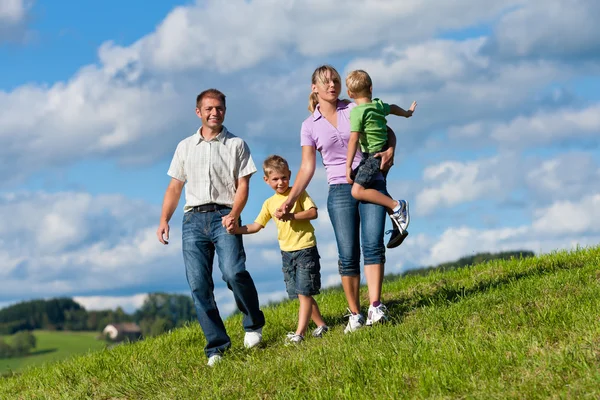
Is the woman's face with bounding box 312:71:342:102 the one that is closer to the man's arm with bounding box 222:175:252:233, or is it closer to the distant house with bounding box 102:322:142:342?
the man's arm with bounding box 222:175:252:233

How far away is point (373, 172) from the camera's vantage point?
324 inches

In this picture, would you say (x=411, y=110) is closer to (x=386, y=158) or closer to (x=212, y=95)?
(x=386, y=158)

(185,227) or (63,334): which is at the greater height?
(185,227)

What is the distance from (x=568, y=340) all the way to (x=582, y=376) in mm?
877

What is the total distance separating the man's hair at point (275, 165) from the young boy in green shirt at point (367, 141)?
102 cm

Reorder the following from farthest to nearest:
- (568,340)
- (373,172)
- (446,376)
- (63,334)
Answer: (63,334)
(373,172)
(568,340)
(446,376)

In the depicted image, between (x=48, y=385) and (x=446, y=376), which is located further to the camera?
(x=48, y=385)

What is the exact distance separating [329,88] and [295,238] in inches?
70.4

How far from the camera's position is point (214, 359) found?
878 cm

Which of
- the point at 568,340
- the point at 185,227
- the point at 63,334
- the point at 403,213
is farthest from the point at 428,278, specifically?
the point at 63,334

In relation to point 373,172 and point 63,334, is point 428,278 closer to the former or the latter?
point 373,172

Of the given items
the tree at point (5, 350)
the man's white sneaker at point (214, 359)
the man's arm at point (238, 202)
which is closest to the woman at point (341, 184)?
the man's arm at point (238, 202)

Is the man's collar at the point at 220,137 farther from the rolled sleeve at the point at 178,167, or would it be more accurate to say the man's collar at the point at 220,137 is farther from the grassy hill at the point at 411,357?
the grassy hill at the point at 411,357

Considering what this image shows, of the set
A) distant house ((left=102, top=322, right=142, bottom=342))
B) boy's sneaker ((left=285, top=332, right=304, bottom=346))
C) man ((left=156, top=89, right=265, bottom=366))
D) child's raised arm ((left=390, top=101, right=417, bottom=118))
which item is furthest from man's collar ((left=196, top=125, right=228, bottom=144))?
distant house ((left=102, top=322, right=142, bottom=342))
